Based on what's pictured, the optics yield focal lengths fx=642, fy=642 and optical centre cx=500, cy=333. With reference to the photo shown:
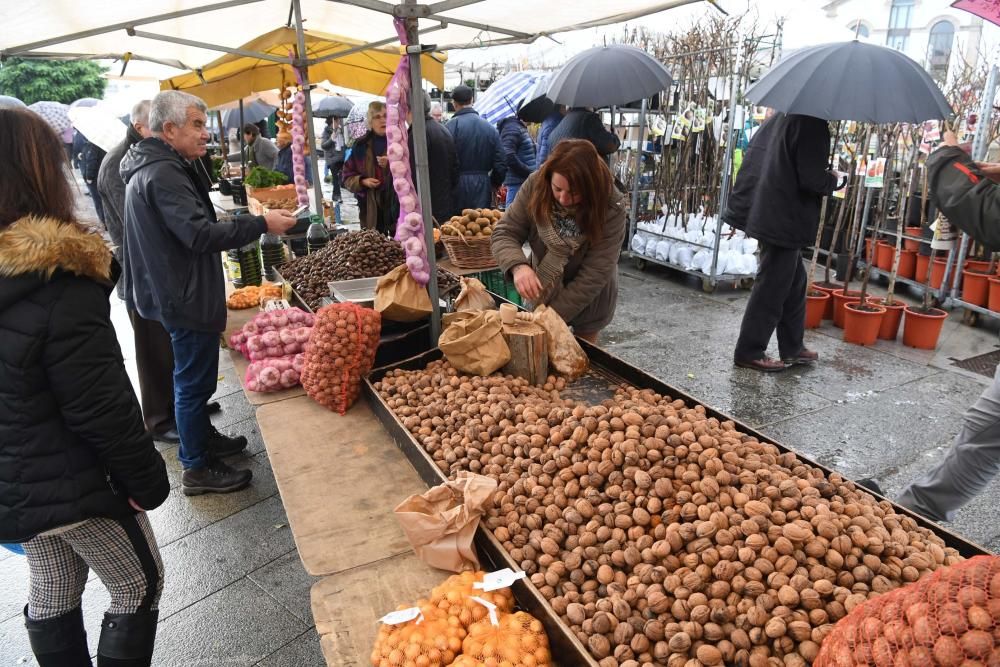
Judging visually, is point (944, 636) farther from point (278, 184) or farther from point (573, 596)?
point (278, 184)

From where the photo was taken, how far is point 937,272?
257 inches

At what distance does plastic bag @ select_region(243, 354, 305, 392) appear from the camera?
2.89 meters

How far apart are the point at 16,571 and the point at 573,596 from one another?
2.91 metres

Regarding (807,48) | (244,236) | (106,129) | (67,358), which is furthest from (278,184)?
(67,358)

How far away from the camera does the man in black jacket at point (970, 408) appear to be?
7.84 feet

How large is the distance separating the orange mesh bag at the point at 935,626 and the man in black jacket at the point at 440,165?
5056mm

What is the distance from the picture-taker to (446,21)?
4113 millimetres

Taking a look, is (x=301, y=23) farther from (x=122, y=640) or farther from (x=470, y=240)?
(x=122, y=640)

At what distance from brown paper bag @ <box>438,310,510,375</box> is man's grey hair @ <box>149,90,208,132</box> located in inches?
61.2

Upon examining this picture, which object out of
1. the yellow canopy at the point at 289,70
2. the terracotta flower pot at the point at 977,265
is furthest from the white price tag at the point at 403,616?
the terracotta flower pot at the point at 977,265

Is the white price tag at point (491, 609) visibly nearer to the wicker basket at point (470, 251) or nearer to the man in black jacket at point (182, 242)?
the man in black jacket at point (182, 242)

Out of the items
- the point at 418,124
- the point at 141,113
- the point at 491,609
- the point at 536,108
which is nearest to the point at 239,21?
the point at 141,113

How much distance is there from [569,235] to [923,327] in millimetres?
3966

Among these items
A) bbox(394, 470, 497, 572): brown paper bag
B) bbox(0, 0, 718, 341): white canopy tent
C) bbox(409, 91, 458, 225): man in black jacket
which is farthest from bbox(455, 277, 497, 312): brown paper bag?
bbox(409, 91, 458, 225): man in black jacket
